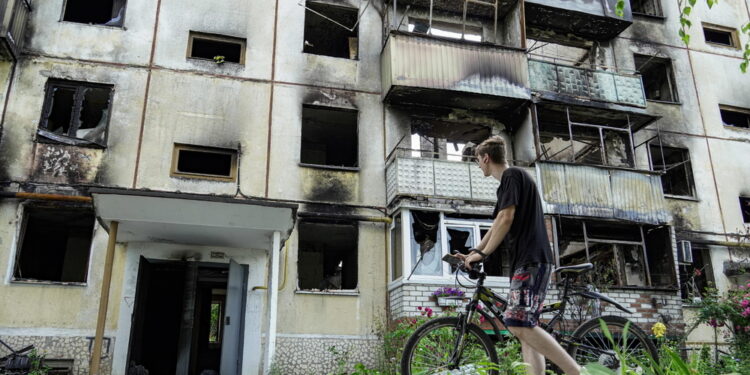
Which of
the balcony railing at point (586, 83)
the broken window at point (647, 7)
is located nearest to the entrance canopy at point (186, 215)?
the balcony railing at point (586, 83)

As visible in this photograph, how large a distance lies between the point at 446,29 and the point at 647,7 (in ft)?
24.3

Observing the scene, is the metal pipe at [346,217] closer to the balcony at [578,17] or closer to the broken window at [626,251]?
the broken window at [626,251]

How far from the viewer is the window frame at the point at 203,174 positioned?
12742 millimetres

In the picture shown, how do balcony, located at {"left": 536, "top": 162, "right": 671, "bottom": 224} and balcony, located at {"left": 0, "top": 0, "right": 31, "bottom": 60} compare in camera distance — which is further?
balcony, located at {"left": 536, "top": 162, "right": 671, "bottom": 224}

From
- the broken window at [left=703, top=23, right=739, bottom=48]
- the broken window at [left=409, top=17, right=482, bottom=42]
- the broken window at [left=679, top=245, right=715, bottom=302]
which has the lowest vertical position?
the broken window at [left=679, top=245, right=715, bottom=302]

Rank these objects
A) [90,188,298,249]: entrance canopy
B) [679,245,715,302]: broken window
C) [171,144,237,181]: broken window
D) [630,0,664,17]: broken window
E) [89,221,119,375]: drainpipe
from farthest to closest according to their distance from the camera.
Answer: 1. [630,0,664,17]: broken window
2. [679,245,715,302]: broken window
3. [171,144,237,181]: broken window
4. [90,188,298,249]: entrance canopy
5. [89,221,119,375]: drainpipe

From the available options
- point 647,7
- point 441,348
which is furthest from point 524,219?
point 647,7

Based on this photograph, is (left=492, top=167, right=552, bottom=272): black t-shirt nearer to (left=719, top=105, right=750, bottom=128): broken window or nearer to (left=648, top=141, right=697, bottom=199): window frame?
(left=648, top=141, right=697, bottom=199): window frame

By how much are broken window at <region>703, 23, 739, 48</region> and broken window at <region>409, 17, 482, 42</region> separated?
26.8 ft

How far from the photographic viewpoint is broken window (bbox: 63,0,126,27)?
1411 centimetres

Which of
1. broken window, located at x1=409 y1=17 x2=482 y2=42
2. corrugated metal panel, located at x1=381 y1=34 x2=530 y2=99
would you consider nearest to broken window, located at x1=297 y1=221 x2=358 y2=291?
corrugated metal panel, located at x1=381 y1=34 x2=530 y2=99

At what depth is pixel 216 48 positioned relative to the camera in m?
14.9

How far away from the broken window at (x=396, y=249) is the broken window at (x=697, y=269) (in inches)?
312

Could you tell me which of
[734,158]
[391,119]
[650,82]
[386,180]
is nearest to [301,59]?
[391,119]
